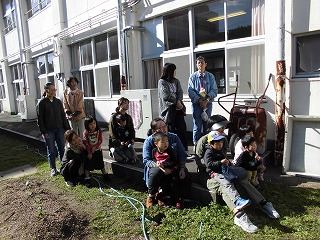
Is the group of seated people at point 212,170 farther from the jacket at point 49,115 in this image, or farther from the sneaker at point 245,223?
the jacket at point 49,115

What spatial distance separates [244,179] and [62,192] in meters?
2.95

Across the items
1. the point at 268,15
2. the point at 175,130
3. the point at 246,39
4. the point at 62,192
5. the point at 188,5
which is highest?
the point at 188,5

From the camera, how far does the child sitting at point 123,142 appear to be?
533 centimetres

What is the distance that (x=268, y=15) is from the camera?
16.4ft

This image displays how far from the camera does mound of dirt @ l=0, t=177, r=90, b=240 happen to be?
11.1 feet

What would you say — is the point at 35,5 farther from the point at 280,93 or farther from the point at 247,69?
the point at 280,93

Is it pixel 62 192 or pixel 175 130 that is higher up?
pixel 175 130

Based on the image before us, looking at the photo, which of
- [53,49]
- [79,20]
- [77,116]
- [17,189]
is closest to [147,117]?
[77,116]

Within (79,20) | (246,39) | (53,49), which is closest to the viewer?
(246,39)

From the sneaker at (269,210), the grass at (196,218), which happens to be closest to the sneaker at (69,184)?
the grass at (196,218)

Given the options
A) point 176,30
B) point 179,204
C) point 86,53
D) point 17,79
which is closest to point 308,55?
point 176,30

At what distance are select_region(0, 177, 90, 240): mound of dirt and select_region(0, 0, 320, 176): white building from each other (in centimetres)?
284

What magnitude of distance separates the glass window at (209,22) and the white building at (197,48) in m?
0.02

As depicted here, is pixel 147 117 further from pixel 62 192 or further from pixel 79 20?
pixel 79 20
